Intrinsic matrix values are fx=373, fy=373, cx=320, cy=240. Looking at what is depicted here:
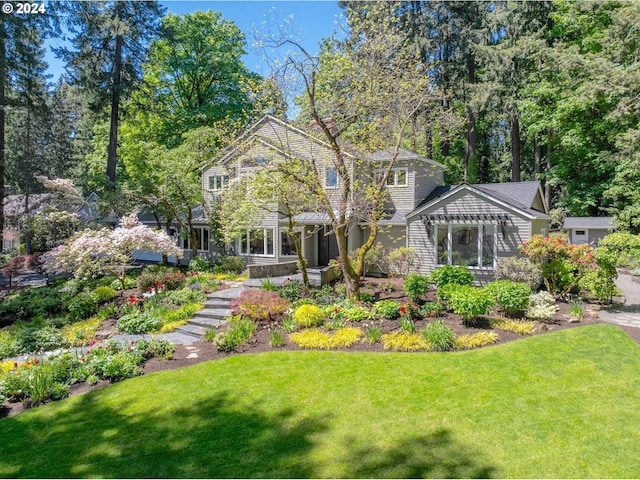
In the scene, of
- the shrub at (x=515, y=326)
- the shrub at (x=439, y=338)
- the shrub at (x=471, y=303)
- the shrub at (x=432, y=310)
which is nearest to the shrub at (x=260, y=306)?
the shrub at (x=432, y=310)

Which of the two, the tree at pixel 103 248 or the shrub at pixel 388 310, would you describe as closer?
the shrub at pixel 388 310

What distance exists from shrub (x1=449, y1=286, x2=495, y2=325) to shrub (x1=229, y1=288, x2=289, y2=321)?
4668 mm

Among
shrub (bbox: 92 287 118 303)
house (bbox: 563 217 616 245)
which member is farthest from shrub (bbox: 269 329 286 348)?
house (bbox: 563 217 616 245)

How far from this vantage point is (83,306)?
12.3 meters

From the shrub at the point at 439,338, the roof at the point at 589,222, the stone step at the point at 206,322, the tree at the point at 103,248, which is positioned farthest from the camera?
the roof at the point at 589,222

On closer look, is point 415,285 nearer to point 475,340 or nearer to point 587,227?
point 475,340

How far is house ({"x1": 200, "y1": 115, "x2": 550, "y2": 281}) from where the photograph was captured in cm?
1407

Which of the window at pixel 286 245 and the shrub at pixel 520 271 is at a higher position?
the window at pixel 286 245

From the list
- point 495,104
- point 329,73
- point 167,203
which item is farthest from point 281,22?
point 495,104

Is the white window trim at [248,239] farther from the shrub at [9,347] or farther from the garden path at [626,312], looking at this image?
the garden path at [626,312]

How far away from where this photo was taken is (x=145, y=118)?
2872 centimetres

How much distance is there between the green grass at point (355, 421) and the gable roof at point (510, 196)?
7617 millimetres

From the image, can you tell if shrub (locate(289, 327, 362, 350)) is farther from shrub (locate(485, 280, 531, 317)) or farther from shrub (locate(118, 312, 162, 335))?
shrub (locate(118, 312, 162, 335))

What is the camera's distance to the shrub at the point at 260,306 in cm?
1027
